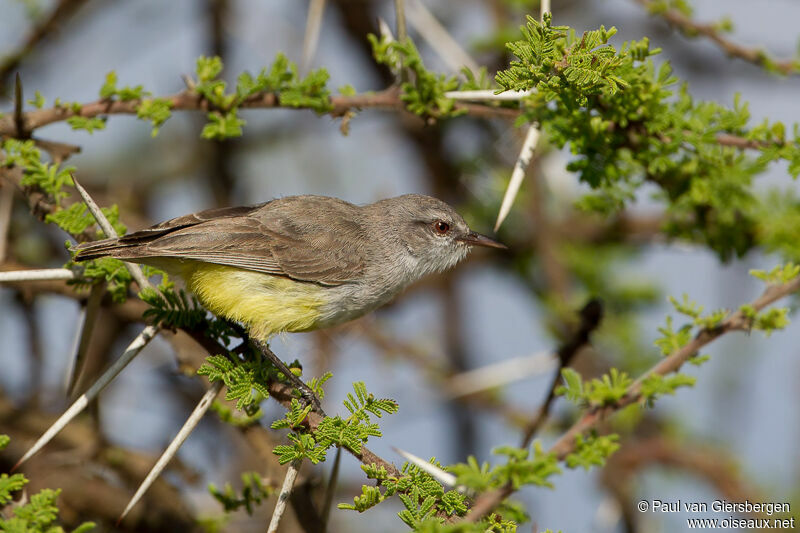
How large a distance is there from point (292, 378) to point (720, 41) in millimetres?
2661

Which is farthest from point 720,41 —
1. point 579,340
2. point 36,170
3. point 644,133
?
point 36,170

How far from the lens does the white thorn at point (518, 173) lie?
313 cm

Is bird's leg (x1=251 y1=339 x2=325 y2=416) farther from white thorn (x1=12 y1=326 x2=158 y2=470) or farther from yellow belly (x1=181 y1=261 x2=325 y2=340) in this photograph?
white thorn (x1=12 y1=326 x2=158 y2=470)

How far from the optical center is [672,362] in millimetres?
2637

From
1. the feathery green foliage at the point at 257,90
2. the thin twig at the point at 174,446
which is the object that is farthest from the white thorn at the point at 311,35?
the thin twig at the point at 174,446

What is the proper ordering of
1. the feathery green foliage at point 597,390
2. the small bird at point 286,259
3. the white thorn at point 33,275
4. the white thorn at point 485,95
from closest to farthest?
the feathery green foliage at point 597,390 < the white thorn at point 33,275 < the white thorn at point 485,95 < the small bird at point 286,259

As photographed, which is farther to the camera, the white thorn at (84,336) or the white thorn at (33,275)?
the white thorn at (84,336)

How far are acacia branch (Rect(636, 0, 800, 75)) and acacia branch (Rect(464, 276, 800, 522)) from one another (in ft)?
5.40

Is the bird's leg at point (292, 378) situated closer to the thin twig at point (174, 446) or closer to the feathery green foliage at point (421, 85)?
the thin twig at point (174, 446)

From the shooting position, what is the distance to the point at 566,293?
18.4 feet

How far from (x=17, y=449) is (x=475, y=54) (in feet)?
13.8

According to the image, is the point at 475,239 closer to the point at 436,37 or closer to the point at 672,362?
the point at 436,37

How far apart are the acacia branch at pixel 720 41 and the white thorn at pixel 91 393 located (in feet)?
9.74

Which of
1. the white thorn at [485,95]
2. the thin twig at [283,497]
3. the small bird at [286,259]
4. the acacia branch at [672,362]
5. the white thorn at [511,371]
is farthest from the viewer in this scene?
the white thorn at [511,371]
